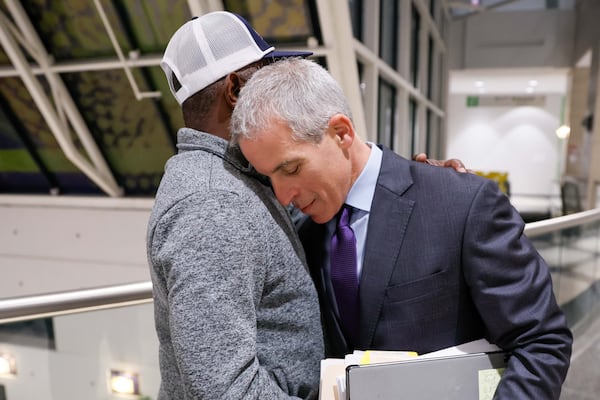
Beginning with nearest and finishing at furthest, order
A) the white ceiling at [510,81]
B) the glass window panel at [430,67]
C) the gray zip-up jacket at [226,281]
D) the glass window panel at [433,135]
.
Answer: the gray zip-up jacket at [226,281] < the glass window panel at [430,67] < the glass window panel at [433,135] < the white ceiling at [510,81]

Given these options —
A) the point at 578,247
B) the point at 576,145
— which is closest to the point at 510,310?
the point at 578,247

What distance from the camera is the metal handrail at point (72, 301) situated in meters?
1.66

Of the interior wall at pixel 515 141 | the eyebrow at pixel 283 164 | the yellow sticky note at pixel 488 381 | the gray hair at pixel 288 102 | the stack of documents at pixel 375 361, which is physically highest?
the gray hair at pixel 288 102

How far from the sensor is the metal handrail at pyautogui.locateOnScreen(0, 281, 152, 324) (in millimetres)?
1664

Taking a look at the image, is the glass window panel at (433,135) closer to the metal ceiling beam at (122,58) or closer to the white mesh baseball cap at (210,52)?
the metal ceiling beam at (122,58)

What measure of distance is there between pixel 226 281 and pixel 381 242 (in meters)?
0.40

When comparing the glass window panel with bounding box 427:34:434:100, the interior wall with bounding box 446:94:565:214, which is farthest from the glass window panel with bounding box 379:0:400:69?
the interior wall with bounding box 446:94:565:214

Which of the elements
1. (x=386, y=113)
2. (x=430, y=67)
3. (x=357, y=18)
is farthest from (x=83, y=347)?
(x=430, y=67)

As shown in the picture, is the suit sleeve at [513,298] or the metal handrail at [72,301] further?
the metal handrail at [72,301]

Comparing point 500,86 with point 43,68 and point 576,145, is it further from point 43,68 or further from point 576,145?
point 43,68

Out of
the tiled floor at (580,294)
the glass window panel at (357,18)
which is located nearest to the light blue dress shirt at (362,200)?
the tiled floor at (580,294)

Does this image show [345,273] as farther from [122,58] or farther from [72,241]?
[72,241]

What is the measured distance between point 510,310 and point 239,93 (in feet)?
2.45

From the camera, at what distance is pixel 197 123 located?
111 centimetres
